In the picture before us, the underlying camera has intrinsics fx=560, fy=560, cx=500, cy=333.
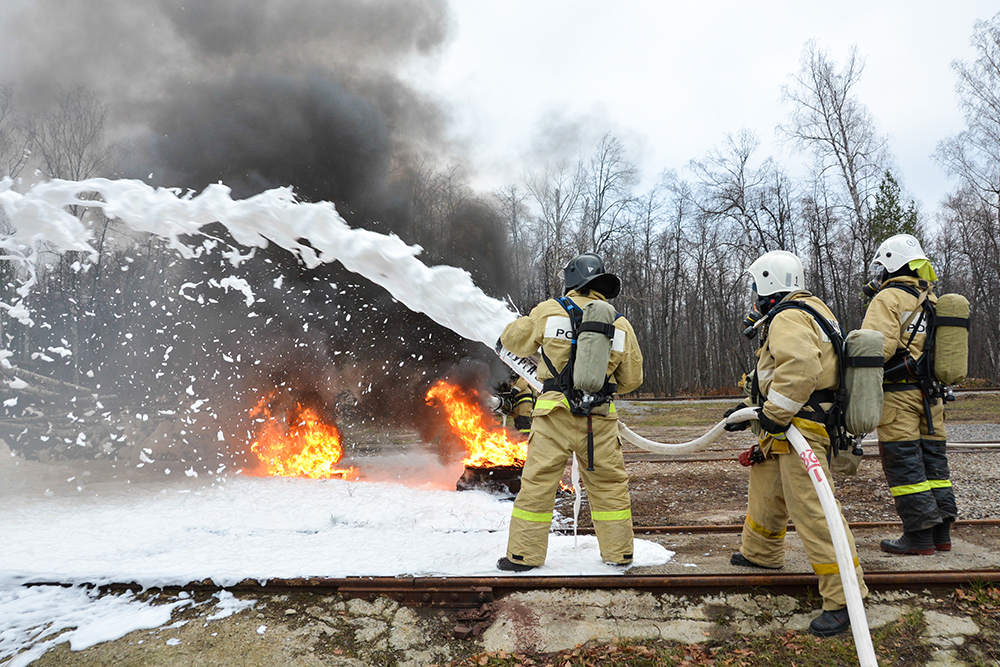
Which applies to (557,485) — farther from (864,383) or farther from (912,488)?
(912,488)

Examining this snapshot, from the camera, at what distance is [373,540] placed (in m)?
4.31

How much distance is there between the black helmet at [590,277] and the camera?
13.0ft

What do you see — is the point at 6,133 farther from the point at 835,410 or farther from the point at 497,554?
the point at 835,410

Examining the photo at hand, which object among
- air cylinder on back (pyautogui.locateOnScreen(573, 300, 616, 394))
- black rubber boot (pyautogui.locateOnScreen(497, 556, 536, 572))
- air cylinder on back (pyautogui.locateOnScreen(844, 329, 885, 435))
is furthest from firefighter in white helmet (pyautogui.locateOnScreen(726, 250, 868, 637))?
black rubber boot (pyautogui.locateOnScreen(497, 556, 536, 572))

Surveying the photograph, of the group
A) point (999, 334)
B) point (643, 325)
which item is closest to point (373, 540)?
point (643, 325)

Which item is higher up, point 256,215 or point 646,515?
point 256,215

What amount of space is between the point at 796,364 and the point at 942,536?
7.01 ft

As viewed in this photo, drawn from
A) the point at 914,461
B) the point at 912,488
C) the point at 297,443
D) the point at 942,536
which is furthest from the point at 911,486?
the point at 297,443

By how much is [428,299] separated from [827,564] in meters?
3.98

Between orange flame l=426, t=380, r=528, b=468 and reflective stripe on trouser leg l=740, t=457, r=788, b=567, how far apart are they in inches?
139

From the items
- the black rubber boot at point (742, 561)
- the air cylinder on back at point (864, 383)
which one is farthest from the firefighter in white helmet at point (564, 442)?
the air cylinder on back at point (864, 383)

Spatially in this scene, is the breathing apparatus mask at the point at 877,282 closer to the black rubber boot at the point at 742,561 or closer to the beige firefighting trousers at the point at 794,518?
the beige firefighting trousers at the point at 794,518

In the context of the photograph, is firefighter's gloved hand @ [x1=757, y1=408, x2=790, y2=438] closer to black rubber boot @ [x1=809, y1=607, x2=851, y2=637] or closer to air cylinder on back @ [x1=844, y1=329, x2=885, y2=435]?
air cylinder on back @ [x1=844, y1=329, x2=885, y2=435]

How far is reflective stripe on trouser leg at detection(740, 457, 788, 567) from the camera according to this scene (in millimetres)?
3420
